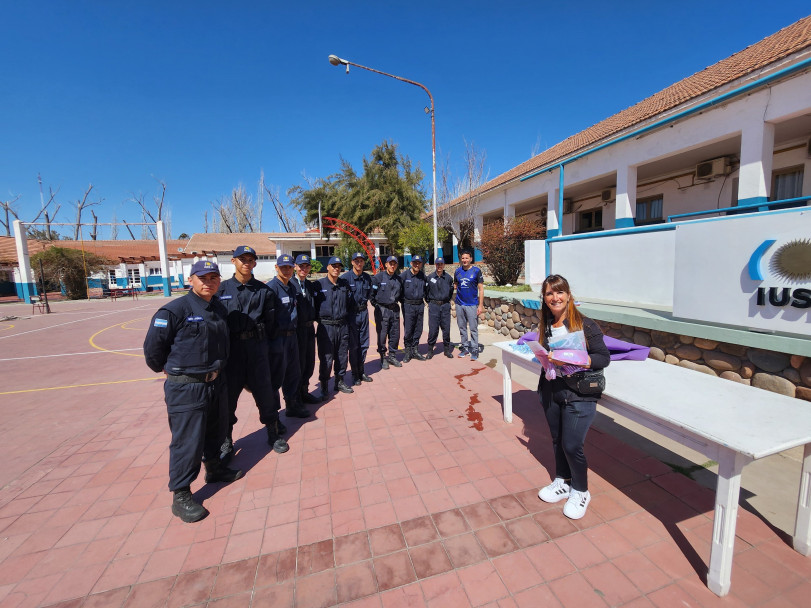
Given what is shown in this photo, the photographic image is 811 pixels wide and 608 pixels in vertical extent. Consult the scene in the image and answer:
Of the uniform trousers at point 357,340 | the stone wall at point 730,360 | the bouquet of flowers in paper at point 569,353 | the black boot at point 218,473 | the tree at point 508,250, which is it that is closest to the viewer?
the bouquet of flowers in paper at point 569,353

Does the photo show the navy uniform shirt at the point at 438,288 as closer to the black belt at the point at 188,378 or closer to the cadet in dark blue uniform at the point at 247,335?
the cadet in dark blue uniform at the point at 247,335

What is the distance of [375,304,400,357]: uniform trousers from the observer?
5.77 meters

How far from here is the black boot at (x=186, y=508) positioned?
2.50m

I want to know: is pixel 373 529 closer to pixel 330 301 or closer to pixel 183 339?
pixel 183 339

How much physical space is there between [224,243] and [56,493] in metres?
39.0

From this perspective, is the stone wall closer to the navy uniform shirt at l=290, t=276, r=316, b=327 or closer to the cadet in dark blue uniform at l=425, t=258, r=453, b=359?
the cadet in dark blue uniform at l=425, t=258, r=453, b=359

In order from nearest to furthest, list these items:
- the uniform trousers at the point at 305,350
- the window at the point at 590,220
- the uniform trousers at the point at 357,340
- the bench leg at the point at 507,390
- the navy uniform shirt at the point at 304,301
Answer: the bench leg at the point at 507,390
the navy uniform shirt at the point at 304,301
the uniform trousers at the point at 305,350
the uniform trousers at the point at 357,340
the window at the point at 590,220

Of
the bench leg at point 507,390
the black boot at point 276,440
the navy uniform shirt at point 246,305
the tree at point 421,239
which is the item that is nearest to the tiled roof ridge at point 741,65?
the tree at point 421,239

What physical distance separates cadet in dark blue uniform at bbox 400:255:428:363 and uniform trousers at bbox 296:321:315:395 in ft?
7.05

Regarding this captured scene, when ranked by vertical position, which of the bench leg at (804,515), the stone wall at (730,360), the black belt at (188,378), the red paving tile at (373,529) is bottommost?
the red paving tile at (373,529)

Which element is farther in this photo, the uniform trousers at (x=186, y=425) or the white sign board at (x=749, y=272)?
the white sign board at (x=749, y=272)

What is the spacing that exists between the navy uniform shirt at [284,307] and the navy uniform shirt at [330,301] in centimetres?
70

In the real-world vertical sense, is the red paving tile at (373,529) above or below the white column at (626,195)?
below

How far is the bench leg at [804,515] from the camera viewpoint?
1922 mm
